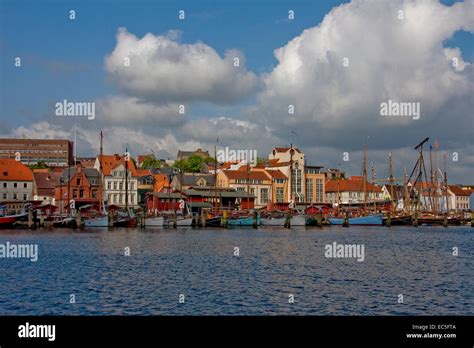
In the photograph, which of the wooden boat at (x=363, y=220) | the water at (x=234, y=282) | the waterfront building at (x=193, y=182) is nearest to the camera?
the water at (x=234, y=282)

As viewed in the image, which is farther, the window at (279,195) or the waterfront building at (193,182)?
the window at (279,195)

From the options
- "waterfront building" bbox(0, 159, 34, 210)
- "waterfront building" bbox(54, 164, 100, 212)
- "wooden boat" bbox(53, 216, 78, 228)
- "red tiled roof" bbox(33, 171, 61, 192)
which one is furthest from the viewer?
"red tiled roof" bbox(33, 171, 61, 192)

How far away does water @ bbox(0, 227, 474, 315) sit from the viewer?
113ft

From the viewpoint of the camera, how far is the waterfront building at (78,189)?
5782 inches

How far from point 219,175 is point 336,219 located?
4310cm

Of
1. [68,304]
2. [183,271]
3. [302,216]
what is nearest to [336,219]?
[302,216]

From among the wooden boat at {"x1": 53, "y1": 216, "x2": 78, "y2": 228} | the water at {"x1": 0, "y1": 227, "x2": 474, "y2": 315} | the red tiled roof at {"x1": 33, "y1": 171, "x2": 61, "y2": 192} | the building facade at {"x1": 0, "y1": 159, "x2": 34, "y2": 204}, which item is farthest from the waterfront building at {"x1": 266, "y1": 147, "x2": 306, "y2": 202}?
the water at {"x1": 0, "y1": 227, "x2": 474, "y2": 315}

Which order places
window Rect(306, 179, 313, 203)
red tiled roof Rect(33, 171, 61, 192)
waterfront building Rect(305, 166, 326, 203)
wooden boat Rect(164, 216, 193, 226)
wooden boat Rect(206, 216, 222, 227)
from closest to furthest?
wooden boat Rect(164, 216, 193, 226)
wooden boat Rect(206, 216, 222, 227)
red tiled roof Rect(33, 171, 61, 192)
window Rect(306, 179, 313, 203)
waterfront building Rect(305, 166, 326, 203)

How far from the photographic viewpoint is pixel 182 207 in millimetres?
145000

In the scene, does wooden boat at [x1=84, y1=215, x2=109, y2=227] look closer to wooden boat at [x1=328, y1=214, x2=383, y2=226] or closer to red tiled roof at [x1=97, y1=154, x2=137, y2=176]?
red tiled roof at [x1=97, y1=154, x2=137, y2=176]

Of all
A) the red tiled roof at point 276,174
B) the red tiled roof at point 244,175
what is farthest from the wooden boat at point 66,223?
the red tiled roof at point 276,174

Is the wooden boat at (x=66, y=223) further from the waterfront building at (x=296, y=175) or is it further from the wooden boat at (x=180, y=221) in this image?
the waterfront building at (x=296, y=175)
